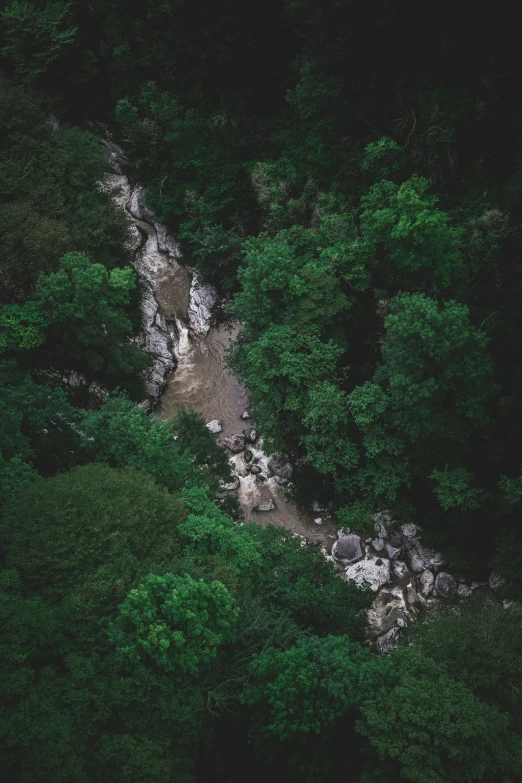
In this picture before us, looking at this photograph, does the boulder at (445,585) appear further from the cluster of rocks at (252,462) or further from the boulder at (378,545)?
the cluster of rocks at (252,462)

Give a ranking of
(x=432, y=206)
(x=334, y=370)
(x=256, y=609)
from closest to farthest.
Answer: (x=256, y=609) < (x=432, y=206) < (x=334, y=370)

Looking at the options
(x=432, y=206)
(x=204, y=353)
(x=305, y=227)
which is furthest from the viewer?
(x=204, y=353)

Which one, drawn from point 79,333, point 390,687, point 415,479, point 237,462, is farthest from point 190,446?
point 390,687

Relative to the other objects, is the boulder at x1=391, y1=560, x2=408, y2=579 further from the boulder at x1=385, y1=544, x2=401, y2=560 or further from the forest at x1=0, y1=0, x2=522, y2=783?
Answer: the forest at x1=0, y1=0, x2=522, y2=783

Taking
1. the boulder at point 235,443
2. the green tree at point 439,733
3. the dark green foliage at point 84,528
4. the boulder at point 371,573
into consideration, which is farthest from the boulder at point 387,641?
the boulder at point 235,443

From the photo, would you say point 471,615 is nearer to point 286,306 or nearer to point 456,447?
point 456,447

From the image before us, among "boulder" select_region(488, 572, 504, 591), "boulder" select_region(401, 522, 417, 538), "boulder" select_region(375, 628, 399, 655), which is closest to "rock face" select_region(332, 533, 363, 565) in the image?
"boulder" select_region(401, 522, 417, 538)
